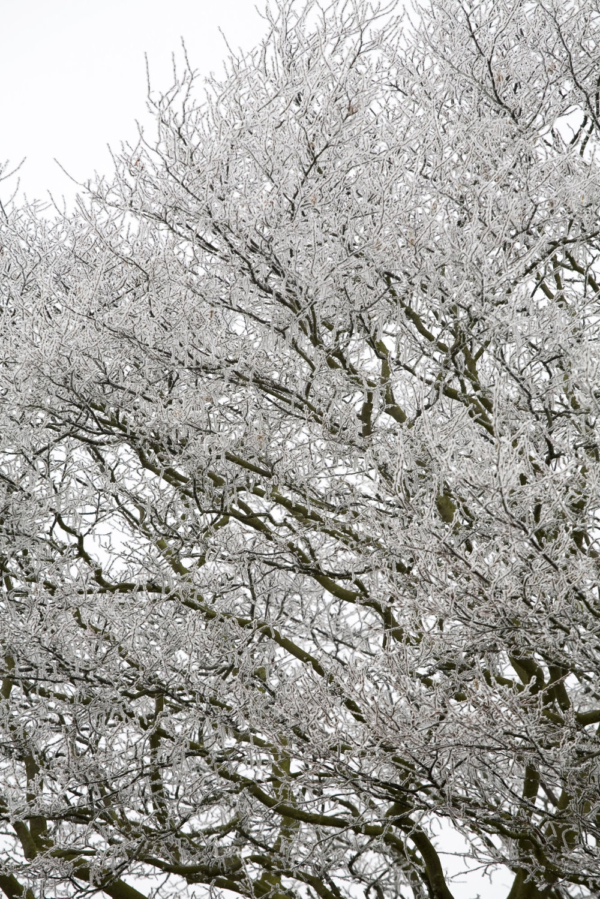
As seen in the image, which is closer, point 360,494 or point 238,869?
point 360,494

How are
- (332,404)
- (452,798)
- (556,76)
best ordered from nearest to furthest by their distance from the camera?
(452,798) → (332,404) → (556,76)

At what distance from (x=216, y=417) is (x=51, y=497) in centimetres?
116

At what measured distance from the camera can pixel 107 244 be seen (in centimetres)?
592

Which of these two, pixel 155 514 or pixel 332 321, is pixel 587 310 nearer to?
pixel 332 321

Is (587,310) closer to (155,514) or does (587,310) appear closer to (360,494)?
(360,494)

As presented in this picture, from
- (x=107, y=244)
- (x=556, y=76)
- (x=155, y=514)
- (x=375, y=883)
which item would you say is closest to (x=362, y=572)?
(x=155, y=514)

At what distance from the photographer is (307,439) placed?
5.79m

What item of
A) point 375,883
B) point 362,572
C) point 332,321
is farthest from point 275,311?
point 375,883

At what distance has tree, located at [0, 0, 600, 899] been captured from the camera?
4.60 meters

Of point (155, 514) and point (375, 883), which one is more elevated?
point (155, 514)

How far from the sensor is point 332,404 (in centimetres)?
526

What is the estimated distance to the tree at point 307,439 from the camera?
4.60 meters

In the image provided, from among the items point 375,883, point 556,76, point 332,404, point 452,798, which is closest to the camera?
point 452,798

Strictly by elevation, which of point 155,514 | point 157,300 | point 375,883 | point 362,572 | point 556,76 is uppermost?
point 556,76
